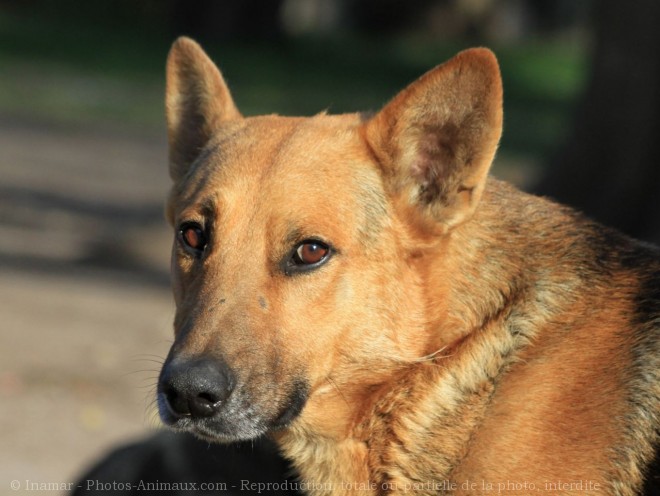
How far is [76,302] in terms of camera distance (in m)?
10.3

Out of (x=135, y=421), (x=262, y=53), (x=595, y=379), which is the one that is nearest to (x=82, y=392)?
(x=135, y=421)

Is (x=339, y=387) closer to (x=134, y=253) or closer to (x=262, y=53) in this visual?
(x=134, y=253)

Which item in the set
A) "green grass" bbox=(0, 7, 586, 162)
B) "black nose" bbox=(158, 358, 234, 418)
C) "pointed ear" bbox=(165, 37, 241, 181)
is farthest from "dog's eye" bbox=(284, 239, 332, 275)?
"green grass" bbox=(0, 7, 586, 162)

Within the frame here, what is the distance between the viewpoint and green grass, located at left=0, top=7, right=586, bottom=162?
22078mm

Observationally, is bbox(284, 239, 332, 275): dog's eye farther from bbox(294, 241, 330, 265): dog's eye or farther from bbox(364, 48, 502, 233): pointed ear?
bbox(364, 48, 502, 233): pointed ear

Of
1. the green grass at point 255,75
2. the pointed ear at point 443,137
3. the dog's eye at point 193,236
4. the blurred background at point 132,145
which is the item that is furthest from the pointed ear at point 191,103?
the green grass at point 255,75

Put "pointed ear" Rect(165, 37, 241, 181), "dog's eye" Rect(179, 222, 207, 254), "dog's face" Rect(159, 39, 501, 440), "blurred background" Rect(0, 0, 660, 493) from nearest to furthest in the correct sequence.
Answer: "dog's face" Rect(159, 39, 501, 440), "dog's eye" Rect(179, 222, 207, 254), "pointed ear" Rect(165, 37, 241, 181), "blurred background" Rect(0, 0, 660, 493)

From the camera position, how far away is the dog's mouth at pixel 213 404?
3.96 meters

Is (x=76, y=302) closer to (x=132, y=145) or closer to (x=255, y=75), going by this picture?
(x=132, y=145)

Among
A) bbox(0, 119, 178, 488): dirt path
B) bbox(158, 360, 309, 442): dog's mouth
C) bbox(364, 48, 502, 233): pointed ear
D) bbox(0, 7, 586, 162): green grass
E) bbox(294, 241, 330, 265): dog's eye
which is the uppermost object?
bbox(364, 48, 502, 233): pointed ear

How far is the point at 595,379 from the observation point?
3.97 m

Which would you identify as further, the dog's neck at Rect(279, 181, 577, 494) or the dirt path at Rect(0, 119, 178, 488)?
the dirt path at Rect(0, 119, 178, 488)

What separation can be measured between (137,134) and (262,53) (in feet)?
40.4

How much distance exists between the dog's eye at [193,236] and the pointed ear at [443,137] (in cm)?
78
